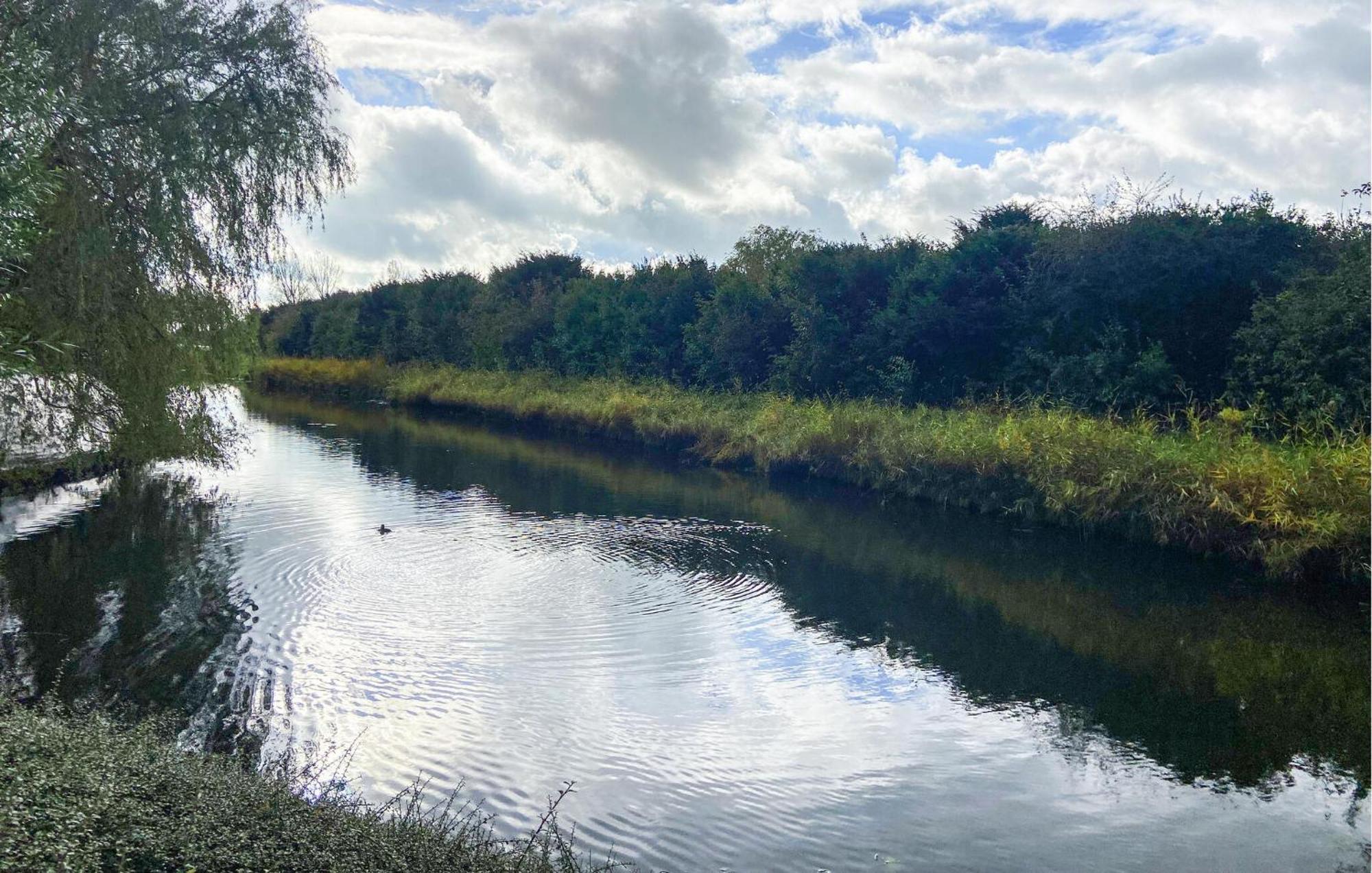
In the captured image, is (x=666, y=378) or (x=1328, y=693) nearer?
(x=1328, y=693)

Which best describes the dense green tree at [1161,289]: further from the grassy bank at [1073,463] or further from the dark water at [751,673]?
the dark water at [751,673]

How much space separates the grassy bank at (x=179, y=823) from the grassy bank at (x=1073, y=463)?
33.0ft

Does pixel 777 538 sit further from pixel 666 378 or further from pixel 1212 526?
pixel 666 378

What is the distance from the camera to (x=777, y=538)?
47.9 feet

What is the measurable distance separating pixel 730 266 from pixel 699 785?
29.8 m

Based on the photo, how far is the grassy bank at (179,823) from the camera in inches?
153

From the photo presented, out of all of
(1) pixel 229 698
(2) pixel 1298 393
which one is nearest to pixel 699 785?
(1) pixel 229 698

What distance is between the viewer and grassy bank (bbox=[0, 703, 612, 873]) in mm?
3898

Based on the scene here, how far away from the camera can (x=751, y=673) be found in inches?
340

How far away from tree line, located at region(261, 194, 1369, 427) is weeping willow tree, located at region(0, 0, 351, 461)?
7.56 metres

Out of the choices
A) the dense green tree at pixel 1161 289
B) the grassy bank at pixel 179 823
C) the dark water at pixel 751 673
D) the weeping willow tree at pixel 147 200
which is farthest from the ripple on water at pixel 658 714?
the dense green tree at pixel 1161 289

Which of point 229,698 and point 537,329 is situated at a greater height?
point 537,329

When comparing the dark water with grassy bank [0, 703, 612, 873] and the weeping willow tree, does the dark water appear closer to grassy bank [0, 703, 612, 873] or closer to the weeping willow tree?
grassy bank [0, 703, 612, 873]

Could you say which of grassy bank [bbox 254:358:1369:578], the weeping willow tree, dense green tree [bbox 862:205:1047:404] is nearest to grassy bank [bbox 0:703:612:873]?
the weeping willow tree
